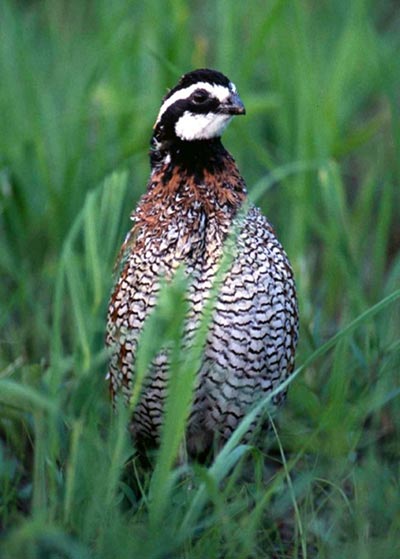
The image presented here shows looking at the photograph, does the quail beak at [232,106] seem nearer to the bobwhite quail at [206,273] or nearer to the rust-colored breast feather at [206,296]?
the bobwhite quail at [206,273]

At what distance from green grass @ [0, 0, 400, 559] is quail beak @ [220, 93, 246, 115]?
0.53 meters

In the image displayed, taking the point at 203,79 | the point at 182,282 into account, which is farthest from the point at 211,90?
the point at 182,282

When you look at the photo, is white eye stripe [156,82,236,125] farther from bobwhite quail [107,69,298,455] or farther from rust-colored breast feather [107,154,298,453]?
rust-colored breast feather [107,154,298,453]

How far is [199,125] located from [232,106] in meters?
0.12

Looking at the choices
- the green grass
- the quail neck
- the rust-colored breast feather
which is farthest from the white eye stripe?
the green grass

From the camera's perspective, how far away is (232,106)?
366 cm

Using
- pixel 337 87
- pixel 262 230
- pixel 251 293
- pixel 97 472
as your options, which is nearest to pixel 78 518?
pixel 97 472

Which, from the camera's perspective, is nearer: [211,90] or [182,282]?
[182,282]

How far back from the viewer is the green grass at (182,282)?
300 cm

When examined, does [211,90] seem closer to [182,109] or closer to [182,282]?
[182,109]

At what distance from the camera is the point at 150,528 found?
289 cm

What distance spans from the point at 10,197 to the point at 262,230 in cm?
149

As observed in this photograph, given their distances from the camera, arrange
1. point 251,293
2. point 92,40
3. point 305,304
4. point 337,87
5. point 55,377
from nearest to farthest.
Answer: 1. point 55,377
2. point 251,293
3. point 305,304
4. point 337,87
5. point 92,40

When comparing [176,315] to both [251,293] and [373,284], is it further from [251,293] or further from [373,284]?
[373,284]
